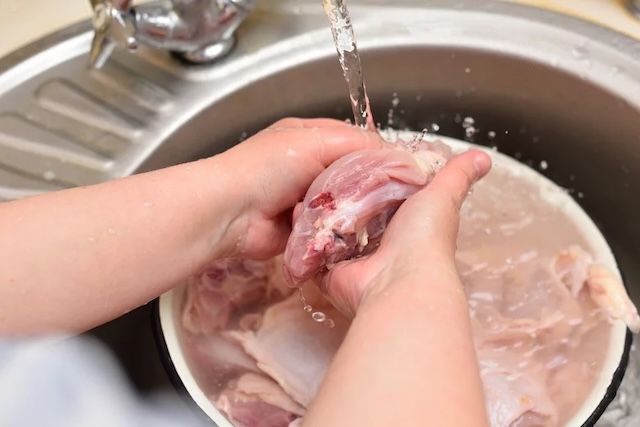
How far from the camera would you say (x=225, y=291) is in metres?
0.65

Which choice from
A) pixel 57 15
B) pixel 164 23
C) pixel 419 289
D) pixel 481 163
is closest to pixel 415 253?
pixel 419 289

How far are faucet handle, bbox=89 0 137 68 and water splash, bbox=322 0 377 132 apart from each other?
18cm

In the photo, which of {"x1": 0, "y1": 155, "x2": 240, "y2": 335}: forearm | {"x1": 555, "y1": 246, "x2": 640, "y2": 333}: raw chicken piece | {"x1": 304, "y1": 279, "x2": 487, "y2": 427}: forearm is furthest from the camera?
{"x1": 555, "y1": 246, "x2": 640, "y2": 333}: raw chicken piece

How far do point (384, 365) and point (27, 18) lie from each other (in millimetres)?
603

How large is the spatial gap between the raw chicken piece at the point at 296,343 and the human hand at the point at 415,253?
0.26ft

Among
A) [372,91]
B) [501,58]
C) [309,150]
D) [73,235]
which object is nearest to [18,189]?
[73,235]

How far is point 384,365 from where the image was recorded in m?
0.39

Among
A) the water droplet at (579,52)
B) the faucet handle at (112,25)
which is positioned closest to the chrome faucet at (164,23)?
the faucet handle at (112,25)

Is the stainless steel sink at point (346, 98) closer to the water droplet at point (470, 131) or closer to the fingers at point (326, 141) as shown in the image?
the water droplet at point (470, 131)

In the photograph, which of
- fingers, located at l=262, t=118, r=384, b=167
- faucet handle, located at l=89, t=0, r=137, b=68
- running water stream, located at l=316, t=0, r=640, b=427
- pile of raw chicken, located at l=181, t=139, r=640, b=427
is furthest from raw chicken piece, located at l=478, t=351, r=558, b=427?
faucet handle, located at l=89, t=0, r=137, b=68

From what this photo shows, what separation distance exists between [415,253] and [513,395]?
0.19 m

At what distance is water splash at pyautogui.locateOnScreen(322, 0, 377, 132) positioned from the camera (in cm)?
64

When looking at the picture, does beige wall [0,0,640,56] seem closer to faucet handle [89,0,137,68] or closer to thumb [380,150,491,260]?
faucet handle [89,0,137,68]

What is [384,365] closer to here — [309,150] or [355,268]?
[355,268]
